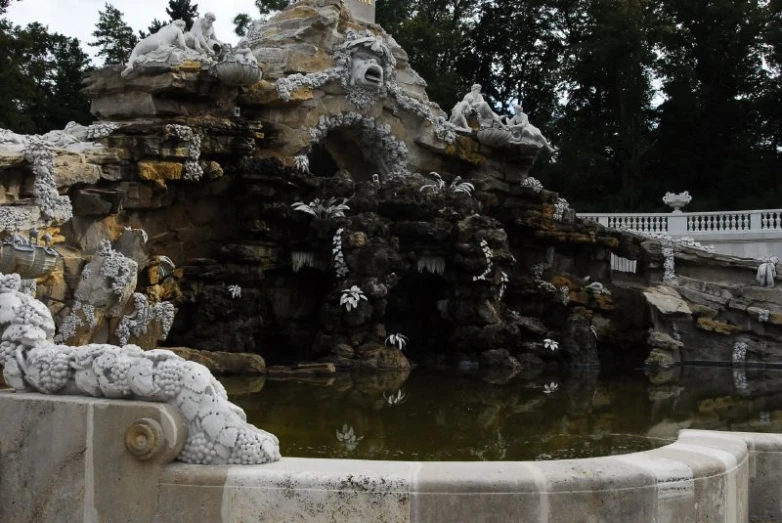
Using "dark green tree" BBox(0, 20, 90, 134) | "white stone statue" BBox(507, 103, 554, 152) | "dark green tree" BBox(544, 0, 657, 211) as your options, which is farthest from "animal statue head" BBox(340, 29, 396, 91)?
"dark green tree" BBox(544, 0, 657, 211)

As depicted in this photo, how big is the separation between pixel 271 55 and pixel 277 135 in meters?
1.67

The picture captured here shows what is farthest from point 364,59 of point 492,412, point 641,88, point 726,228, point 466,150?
point 641,88

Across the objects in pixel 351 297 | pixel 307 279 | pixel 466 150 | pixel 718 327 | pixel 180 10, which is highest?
pixel 180 10

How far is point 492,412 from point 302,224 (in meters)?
5.77

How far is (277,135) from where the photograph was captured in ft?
48.8

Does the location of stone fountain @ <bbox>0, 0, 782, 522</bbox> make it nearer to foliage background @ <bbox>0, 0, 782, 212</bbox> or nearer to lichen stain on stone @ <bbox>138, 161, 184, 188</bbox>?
lichen stain on stone @ <bbox>138, 161, 184, 188</bbox>

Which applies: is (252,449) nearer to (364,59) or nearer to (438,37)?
(364,59)

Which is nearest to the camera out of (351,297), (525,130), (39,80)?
(351,297)

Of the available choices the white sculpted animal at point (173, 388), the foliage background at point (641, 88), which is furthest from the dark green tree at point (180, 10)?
the white sculpted animal at point (173, 388)

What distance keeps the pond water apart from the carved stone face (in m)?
6.07

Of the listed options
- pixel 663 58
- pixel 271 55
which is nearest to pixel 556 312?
pixel 271 55

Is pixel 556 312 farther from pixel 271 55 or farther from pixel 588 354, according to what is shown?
pixel 271 55

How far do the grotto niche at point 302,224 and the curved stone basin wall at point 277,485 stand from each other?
6259 mm

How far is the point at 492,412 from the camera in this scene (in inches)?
344
